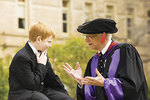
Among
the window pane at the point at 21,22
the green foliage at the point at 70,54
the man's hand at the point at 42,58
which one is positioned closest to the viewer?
the man's hand at the point at 42,58

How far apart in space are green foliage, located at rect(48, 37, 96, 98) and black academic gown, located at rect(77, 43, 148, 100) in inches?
293

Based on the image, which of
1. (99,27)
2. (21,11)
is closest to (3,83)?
(21,11)

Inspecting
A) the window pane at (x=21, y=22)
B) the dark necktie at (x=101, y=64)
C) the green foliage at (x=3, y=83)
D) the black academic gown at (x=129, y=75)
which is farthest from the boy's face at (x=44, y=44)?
the window pane at (x=21, y=22)

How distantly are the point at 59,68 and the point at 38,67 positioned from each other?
759cm

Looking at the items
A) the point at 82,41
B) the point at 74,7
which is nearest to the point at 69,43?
the point at 82,41

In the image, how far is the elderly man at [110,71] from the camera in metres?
4.92

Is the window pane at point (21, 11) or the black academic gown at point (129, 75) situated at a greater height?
the window pane at point (21, 11)

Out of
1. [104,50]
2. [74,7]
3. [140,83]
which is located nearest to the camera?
[140,83]

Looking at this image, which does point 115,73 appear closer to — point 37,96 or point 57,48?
point 37,96

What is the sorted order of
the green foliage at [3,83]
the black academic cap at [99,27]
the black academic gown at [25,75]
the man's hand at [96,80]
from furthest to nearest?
the green foliage at [3,83] → the black academic cap at [99,27] → the black academic gown at [25,75] → the man's hand at [96,80]

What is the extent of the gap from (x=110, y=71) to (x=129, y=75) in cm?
30

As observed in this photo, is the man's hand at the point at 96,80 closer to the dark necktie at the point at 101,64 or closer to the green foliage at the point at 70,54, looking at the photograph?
the dark necktie at the point at 101,64

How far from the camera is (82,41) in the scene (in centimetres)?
1275

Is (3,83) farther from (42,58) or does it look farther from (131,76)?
(131,76)
